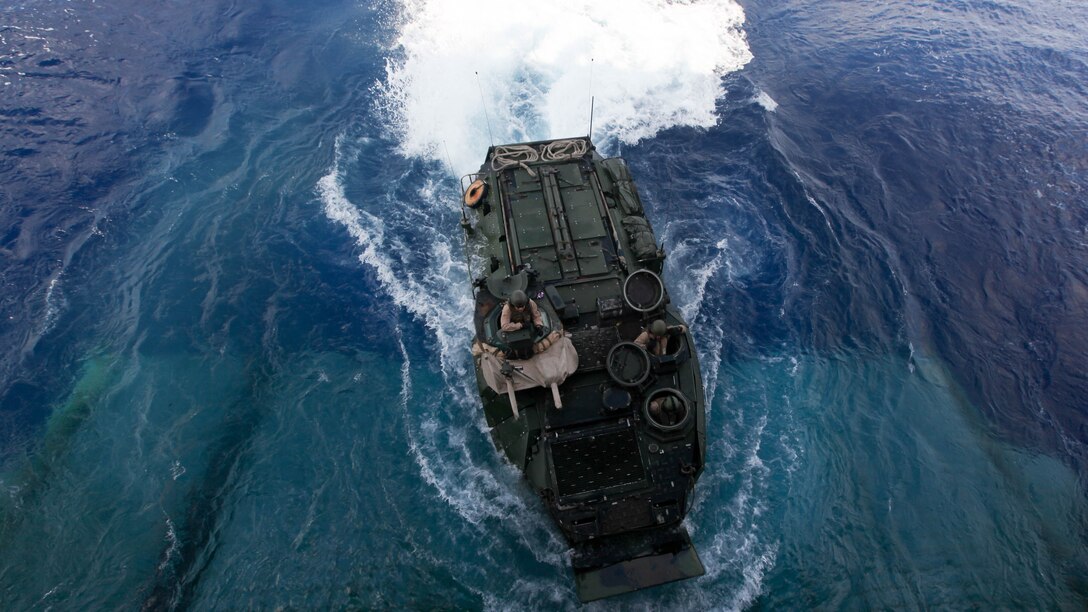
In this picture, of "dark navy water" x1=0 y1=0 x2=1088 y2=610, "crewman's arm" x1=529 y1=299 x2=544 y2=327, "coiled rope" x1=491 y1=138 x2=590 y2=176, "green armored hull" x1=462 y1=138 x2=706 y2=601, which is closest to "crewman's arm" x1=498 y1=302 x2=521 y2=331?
"green armored hull" x1=462 y1=138 x2=706 y2=601

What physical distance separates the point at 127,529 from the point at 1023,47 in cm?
5038

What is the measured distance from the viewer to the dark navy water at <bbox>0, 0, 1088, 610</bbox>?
1655 centimetres

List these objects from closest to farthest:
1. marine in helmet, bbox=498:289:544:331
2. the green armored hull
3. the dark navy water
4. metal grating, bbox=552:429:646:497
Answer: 1. the green armored hull
2. metal grating, bbox=552:429:646:497
3. marine in helmet, bbox=498:289:544:331
4. the dark navy water

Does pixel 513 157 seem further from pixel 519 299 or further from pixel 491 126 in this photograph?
pixel 519 299

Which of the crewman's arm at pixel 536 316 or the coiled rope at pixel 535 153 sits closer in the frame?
the crewman's arm at pixel 536 316

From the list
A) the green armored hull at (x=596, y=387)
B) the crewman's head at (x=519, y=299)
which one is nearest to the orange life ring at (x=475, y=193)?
the green armored hull at (x=596, y=387)

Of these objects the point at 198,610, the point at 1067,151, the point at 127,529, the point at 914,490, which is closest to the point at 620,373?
the point at 914,490

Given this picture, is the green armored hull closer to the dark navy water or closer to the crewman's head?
the crewman's head

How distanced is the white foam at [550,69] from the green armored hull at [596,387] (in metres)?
11.0

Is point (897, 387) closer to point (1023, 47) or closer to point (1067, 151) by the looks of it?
point (1067, 151)

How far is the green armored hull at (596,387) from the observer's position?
1470 centimetres

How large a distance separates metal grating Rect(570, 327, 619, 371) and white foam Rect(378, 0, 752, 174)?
545 inches

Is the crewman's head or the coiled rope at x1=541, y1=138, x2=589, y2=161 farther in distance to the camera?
the coiled rope at x1=541, y1=138, x2=589, y2=161

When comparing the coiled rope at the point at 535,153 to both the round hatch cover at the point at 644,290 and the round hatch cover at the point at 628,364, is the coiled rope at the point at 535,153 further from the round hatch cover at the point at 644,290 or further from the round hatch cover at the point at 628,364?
the round hatch cover at the point at 628,364
